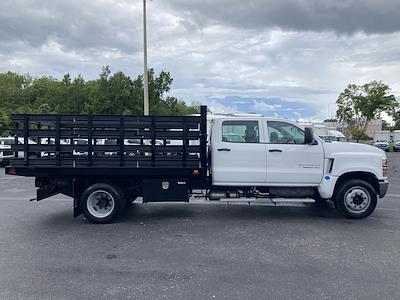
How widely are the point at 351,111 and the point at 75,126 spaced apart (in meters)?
54.5

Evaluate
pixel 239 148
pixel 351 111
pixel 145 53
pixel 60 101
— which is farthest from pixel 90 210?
pixel 351 111

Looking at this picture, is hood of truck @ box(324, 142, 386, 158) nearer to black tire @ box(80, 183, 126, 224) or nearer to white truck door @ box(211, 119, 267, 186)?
white truck door @ box(211, 119, 267, 186)

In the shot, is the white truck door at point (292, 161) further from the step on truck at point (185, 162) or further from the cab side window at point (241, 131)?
the cab side window at point (241, 131)

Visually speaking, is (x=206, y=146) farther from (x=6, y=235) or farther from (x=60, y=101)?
(x=60, y=101)

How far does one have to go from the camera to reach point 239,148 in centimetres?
740

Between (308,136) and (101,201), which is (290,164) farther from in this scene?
(101,201)

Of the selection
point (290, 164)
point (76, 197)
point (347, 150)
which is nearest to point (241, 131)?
point (290, 164)

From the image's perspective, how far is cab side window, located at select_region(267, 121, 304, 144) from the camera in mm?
7516

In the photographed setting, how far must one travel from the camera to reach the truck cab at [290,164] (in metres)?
7.41

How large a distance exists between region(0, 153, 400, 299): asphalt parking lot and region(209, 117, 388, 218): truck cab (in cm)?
58

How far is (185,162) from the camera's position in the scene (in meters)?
7.19

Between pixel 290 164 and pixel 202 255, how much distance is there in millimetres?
2978

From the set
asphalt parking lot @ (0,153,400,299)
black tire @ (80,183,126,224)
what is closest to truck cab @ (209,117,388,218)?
asphalt parking lot @ (0,153,400,299)

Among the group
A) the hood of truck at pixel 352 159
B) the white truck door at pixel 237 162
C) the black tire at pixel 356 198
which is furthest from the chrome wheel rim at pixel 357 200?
the white truck door at pixel 237 162
